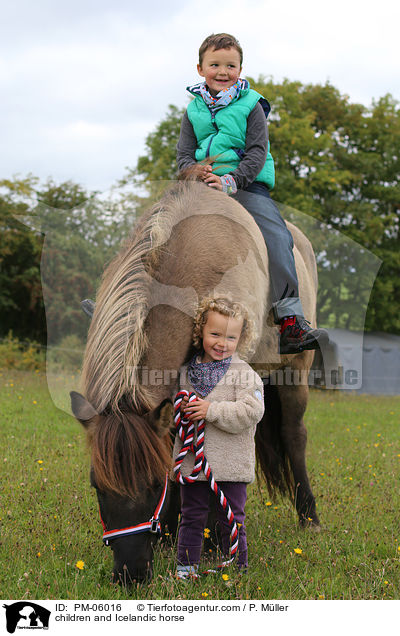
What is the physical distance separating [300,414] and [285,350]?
1.09m

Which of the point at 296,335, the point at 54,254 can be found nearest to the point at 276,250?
the point at 296,335

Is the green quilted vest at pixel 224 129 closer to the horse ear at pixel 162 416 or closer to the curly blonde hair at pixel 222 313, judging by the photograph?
the curly blonde hair at pixel 222 313

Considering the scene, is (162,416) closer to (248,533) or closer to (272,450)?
(248,533)

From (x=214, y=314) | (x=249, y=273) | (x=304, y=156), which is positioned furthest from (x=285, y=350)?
(x=304, y=156)

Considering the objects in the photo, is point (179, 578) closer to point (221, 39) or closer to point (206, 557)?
point (206, 557)

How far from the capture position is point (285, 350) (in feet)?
13.4

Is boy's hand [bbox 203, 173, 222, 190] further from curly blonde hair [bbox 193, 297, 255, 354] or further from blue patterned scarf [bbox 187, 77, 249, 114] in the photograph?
curly blonde hair [bbox 193, 297, 255, 354]

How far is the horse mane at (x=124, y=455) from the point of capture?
2654 mm

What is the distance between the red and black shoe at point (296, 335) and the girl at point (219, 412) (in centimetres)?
69

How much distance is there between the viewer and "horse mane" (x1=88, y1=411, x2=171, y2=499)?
2654 millimetres

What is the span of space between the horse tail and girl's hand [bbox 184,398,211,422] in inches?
75.0

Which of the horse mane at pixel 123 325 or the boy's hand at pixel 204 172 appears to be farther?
the boy's hand at pixel 204 172
